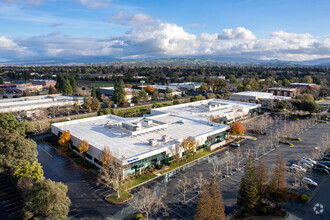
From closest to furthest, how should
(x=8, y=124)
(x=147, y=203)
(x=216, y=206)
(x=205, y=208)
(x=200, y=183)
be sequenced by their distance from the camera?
(x=205, y=208), (x=216, y=206), (x=147, y=203), (x=200, y=183), (x=8, y=124)

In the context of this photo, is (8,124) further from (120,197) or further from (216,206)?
(216,206)

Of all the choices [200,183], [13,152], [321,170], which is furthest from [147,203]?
[321,170]

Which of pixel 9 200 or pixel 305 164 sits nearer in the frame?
pixel 9 200

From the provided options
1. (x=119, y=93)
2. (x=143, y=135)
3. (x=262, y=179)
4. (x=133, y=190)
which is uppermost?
(x=119, y=93)

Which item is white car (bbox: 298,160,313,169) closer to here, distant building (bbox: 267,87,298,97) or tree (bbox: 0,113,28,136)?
tree (bbox: 0,113,28,136)

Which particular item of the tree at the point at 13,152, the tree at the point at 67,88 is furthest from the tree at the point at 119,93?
the tree at the point at 13,152

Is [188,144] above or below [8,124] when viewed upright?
below
